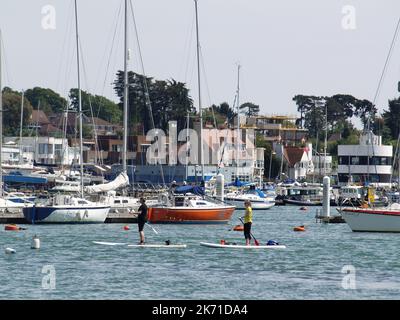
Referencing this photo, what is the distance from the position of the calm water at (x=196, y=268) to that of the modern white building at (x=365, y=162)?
297 ft

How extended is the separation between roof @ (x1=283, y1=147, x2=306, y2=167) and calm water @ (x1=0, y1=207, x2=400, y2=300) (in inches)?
4530

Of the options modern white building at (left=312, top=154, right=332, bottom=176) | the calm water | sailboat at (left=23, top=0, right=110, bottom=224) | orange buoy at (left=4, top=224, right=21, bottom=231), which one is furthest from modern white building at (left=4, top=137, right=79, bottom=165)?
the calm water

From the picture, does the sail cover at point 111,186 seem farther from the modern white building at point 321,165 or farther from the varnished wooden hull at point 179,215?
the modern white building at point 321,165

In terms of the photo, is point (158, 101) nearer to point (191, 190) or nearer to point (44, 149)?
point (44, 149)

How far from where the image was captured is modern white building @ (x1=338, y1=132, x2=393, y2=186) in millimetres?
157875

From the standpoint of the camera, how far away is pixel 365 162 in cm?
16188

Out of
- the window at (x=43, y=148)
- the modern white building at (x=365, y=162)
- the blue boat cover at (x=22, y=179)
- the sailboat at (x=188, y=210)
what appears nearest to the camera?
the sailboat at (x=188, y=210)

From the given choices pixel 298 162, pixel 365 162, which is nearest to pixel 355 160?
pixel 365 162

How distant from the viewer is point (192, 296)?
38.7m

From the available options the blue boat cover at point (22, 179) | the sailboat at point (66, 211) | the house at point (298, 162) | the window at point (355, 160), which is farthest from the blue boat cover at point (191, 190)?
the house at point (298, 162)

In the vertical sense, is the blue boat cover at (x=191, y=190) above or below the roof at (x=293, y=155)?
below

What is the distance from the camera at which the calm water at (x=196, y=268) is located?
3959 cm
